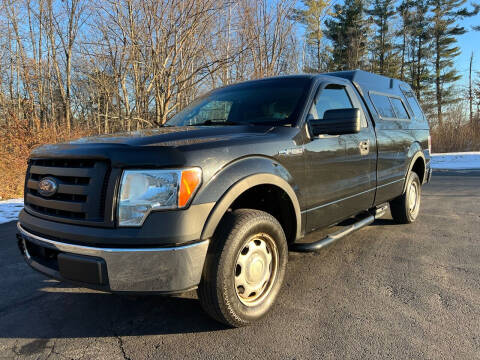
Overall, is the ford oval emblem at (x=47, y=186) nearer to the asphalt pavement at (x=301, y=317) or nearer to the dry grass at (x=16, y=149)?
the asphalt pavement at (x=301, y=317)

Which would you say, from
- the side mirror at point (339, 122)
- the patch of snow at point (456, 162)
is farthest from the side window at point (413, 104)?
the patch of snow at point (456, 162)

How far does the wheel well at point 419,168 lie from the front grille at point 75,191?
187 inches

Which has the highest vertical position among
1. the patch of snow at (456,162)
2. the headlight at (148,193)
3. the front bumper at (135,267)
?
the headlight at (148,193)

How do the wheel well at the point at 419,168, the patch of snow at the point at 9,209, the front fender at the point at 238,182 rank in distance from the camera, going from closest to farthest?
the front fender at the point at 238,182, the wheel well at the point at 419,168, the patch of snow at the point at 9,209

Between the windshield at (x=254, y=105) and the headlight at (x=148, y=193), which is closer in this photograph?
the headlight at (x=148, y=193)

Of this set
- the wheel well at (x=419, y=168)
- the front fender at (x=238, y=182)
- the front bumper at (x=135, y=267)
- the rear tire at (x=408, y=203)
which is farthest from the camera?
the wheel well at (x=419, y=168)

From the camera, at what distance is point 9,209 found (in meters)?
6.57

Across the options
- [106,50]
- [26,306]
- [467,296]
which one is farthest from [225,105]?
[106,50]

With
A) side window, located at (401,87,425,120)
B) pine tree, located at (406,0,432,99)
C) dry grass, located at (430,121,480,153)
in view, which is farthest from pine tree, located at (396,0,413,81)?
side window, located at (401,87,425,120)

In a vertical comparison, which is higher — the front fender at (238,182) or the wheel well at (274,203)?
the front fender at (238,182)

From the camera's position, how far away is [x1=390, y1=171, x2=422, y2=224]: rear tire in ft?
16.1

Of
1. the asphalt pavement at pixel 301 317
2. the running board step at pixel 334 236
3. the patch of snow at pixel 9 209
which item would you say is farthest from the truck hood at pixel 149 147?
the patch of snow at pixel 9 209

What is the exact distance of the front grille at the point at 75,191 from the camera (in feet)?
6.60

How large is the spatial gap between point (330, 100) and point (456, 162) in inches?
603
